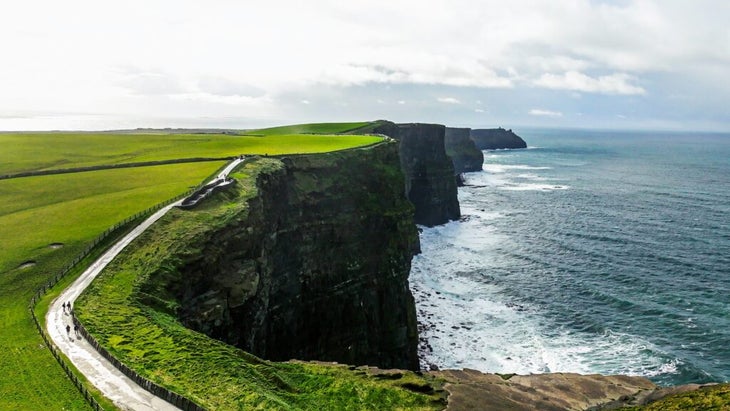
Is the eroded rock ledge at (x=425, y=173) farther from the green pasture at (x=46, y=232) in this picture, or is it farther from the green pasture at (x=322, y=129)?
the green pasture at (x=46, y=232)

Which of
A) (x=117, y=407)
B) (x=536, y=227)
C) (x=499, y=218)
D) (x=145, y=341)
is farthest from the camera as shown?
(x=499, y=218)

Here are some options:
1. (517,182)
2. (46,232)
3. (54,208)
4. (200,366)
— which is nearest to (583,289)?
(200,366)

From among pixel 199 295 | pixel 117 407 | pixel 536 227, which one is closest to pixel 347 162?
pixel 199 295

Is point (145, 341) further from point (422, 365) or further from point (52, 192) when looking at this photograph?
point (52, 192)

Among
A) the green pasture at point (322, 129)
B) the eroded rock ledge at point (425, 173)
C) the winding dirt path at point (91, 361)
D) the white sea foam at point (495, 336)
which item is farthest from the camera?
the green pasture at point (322, 129)

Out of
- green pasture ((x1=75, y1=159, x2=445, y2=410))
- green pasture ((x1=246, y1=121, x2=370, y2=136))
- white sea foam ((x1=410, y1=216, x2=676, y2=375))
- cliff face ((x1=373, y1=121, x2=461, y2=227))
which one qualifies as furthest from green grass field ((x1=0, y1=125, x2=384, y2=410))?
cliff face ((x1=373, y1=121, x2=461, y2=227))

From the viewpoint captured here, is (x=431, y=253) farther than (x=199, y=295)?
Yes

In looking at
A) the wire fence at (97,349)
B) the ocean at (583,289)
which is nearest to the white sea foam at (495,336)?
the ocean at (583,289)

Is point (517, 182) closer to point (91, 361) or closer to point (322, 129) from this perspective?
point (322, 129)
